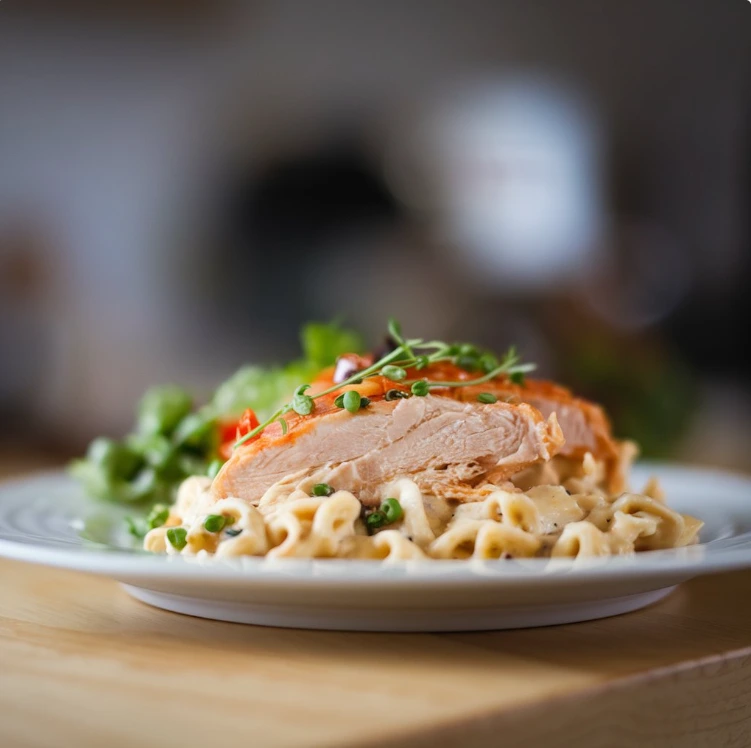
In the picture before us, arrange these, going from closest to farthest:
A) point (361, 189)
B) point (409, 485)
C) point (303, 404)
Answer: point (409, 485), point (303, 404), point (361, 189)

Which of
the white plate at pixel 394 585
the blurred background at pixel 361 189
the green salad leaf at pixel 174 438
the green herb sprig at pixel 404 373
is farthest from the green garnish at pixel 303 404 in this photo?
the blurred background at pixel 361 189

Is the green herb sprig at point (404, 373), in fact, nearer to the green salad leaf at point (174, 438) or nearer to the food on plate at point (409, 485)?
the food on plate at point (409, 485)

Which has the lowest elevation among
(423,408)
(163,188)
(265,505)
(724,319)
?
(724,319)

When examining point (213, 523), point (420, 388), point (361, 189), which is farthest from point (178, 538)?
point (361, 189)

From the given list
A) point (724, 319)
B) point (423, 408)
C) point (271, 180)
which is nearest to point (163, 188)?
point (271, 180)

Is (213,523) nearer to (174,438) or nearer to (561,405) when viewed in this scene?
(561,405)

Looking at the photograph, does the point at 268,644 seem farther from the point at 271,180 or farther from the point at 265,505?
the point at 271,180
